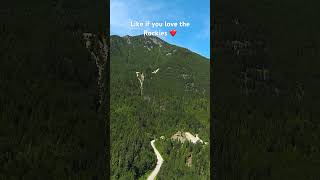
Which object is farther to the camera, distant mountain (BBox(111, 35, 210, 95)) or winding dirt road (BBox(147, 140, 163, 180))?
distant mountain (BBox(111, 35, 210, 95))

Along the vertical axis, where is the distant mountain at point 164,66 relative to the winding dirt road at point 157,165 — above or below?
above

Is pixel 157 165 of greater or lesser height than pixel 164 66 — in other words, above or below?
below

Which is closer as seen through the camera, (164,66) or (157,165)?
(157,165)

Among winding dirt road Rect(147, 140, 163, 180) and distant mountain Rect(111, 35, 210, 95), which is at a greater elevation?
distant mountain Rect(111, 35, 210, 95)

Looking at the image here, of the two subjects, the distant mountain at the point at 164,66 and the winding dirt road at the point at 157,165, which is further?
the distant mountain at the point at 164,66
